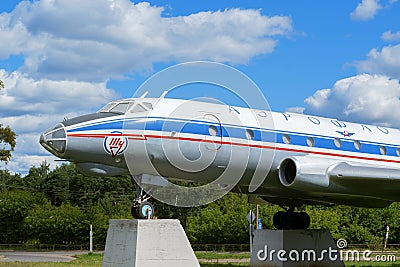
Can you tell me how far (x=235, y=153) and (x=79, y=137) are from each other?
4150 mm

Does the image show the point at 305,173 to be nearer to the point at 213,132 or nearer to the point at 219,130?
the point at 219,130

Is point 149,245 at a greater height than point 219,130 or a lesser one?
lesser

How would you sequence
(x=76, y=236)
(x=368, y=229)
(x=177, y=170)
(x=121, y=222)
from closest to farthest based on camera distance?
(x=121, y=222) < (x=177, y=170) < (x=368, y=229) < (x=76, y=236)

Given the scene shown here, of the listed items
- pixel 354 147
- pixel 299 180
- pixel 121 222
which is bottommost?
pixel 121 222

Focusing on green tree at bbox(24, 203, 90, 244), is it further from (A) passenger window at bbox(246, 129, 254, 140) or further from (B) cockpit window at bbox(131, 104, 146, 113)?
(B) cockpit window at bbox(131, 104, 146, 113)

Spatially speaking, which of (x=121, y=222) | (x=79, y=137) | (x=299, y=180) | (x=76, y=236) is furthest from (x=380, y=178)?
(x=76, y=236)

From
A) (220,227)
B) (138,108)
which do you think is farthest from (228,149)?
(220,227)

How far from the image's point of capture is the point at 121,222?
14039 mm

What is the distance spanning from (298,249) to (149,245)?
5762mm

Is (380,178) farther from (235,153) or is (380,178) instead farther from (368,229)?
(368,229)

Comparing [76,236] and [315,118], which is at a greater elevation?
[315,118]

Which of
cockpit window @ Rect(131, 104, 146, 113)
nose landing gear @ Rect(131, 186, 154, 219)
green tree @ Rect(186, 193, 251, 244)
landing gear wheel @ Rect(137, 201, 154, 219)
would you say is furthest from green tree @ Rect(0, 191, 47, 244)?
landing gear wheel @ Rect(137, 201, 154, 219)

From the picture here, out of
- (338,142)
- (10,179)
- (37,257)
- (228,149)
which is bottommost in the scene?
(37,257)

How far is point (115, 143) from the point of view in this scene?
47.3 ft
